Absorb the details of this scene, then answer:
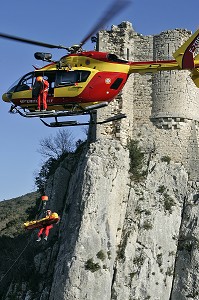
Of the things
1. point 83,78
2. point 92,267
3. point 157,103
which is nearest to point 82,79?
point 83,78

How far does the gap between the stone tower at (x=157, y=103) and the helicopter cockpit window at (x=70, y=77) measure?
32.9ft

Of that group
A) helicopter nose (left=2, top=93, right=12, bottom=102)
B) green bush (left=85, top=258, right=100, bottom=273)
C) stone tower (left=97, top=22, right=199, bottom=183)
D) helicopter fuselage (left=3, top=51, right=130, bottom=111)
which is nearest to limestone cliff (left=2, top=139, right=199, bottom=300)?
green bush (left=85, top=258, right=100, bottom=273)

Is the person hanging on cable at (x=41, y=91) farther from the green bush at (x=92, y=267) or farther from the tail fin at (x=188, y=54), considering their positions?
the green bush at (x=92, y=267)

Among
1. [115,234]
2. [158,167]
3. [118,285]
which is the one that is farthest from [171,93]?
[118,285]

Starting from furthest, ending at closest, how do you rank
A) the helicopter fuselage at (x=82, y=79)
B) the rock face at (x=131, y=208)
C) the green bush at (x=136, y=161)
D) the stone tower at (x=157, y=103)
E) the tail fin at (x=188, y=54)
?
1. the stone tower at (x=157, y=103)
2. the green bush at (x=136, y=161)
3. the rock face at (x=131, y=208)
4. the helicopter fuselage at (x=82, y=79)
5. the tail fin at (x=188, y=54)

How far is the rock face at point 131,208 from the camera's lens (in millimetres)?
32656

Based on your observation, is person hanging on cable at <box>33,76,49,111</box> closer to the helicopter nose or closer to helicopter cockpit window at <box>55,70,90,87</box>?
helicopter cockpit window at <box>55,70,90,87</box>

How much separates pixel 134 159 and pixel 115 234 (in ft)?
13.7

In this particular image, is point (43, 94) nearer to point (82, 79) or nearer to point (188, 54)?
point (82, 79)

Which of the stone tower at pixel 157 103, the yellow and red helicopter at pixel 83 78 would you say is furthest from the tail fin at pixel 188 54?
the stone tower at pixel 157 103

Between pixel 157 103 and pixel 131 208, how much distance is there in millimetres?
5808

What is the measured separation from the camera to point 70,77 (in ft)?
84.9

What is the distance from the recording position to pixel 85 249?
3284cm

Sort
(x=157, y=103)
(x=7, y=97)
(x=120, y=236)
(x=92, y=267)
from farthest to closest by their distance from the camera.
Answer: (x=157, y=103), (x=120, y=236), (x=92, y=267), (x=7, y=97)
